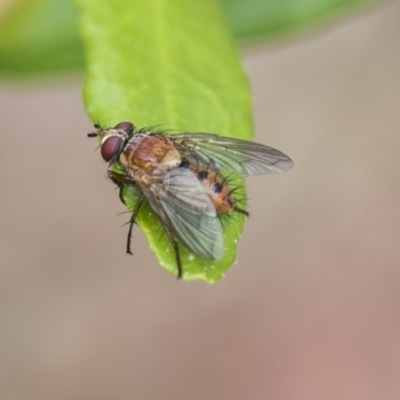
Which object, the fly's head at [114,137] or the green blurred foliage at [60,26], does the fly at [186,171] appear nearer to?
the fly's head at [114,137]

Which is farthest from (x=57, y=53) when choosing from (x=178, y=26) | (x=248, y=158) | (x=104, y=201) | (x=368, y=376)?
(x=368, y=376)

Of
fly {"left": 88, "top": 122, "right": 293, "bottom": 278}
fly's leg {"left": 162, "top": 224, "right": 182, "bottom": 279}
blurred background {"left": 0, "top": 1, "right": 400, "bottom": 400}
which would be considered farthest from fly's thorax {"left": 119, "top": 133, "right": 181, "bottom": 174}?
blurred background {"left": 0, "top": 1, "right": 400, "bottom": 400}

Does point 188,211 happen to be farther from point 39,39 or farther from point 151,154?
point 39,39

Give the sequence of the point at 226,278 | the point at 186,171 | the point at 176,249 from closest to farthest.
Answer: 1. the point at 176,249
2. the point at 186,171
3. the point at 226,278

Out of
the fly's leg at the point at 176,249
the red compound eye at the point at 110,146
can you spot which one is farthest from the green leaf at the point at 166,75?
the red compound eye at the point at 110,146

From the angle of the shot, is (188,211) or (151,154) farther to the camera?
(151,154)

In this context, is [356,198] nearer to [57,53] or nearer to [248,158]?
[248,158]

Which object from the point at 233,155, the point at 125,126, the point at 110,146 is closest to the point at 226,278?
the point at 233,155
